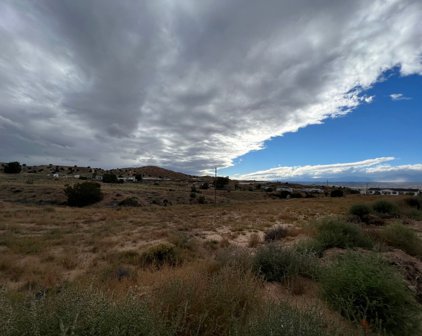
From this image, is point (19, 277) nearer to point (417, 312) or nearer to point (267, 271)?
point (267, 271)

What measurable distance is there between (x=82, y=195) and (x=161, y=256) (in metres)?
32.5

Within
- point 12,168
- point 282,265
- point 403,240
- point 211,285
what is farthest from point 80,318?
point 12,168

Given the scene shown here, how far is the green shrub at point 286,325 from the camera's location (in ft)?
9.20

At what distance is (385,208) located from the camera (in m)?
23.7

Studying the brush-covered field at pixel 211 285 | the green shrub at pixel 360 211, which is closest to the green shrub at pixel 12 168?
the brush-covered field at pixel 211 285

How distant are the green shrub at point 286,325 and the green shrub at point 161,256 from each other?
6827 mm

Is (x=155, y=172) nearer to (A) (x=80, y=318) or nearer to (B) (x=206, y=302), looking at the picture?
(B) (x=206, y=302)

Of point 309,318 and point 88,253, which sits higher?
point 309,318

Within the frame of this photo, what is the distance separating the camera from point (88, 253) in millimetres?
11758

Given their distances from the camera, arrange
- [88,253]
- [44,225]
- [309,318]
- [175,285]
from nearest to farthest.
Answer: [309,318] → [175,285] → [88,253] → [44,225]

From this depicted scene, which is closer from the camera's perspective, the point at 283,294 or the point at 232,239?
the point at 283,294

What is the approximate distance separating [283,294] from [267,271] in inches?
44.1

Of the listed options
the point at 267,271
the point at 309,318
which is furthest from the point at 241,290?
the point at 267,271

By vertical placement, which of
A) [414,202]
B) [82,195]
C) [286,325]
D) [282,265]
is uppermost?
[414,202]
